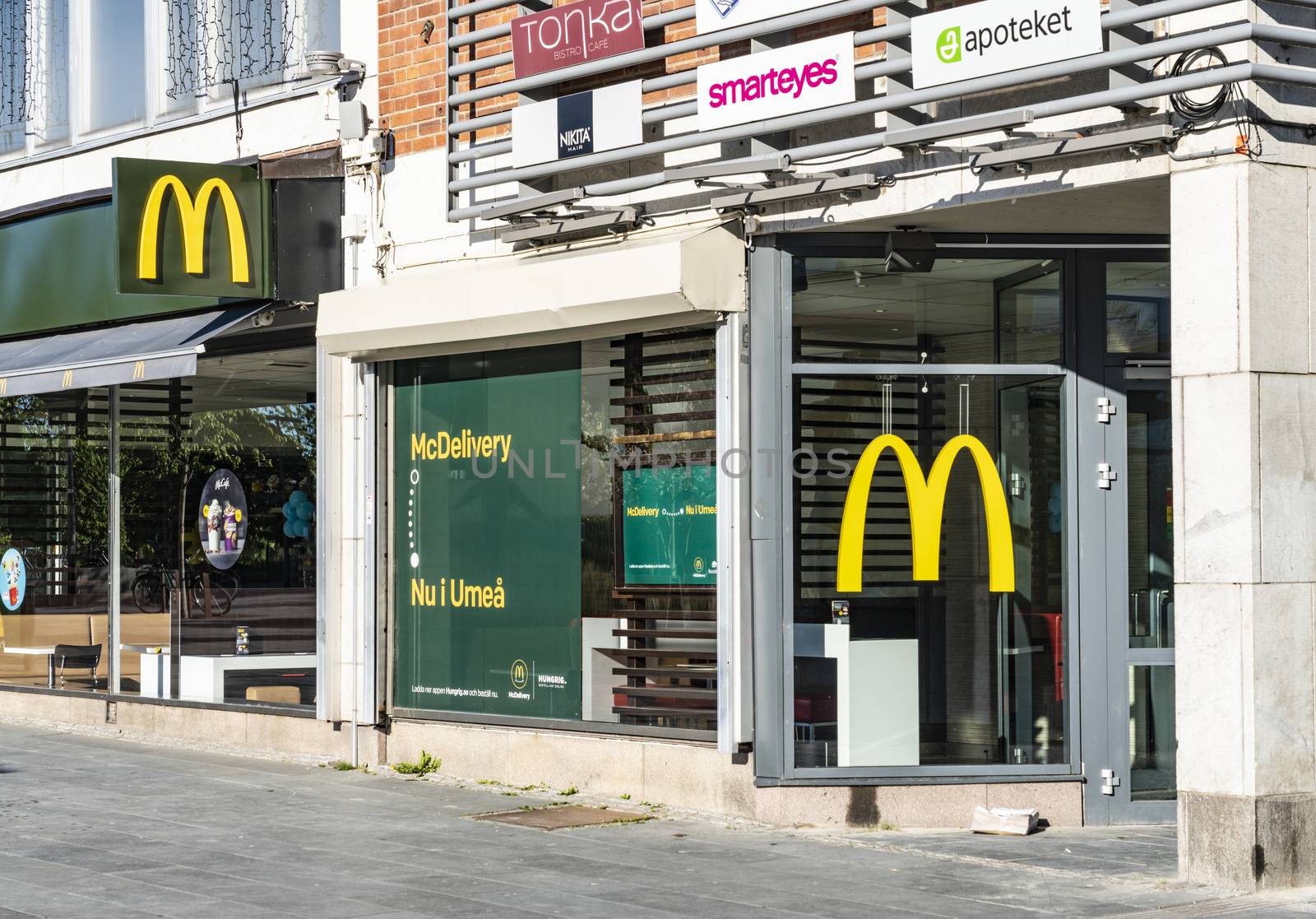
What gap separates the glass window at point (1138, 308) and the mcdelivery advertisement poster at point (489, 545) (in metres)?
3.40

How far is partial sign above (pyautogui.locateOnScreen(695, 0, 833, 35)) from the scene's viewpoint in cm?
954

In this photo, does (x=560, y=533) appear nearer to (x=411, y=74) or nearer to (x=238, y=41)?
(x=411, y=74)

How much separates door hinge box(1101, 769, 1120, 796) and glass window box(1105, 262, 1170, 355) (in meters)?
2.40

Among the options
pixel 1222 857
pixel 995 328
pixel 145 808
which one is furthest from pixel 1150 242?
pixel 145 808

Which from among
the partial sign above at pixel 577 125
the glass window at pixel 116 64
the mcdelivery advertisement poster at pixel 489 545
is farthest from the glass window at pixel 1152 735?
the glass window at pixel 116 64

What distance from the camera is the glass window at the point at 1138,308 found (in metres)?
9.98

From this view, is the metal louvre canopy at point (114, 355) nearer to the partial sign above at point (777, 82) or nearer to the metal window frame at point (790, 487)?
the partial sign above at point (777, 82)

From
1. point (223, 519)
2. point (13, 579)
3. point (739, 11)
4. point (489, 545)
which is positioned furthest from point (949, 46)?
point (13, 579)

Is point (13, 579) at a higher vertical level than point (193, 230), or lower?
lower

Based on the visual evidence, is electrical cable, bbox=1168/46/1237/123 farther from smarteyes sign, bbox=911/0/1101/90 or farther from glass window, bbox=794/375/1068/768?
glass window, bbox=794/375/1068/768

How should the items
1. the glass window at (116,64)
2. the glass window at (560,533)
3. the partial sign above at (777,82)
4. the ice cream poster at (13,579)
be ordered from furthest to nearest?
the ice cream poster at (13,579) → the glass window at (116,64) → the glass window at (560,533) → the partial sign above at (777,82)

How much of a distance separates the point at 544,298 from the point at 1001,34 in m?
3.49

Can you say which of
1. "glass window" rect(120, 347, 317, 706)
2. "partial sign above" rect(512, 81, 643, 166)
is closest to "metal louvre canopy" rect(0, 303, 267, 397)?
"glass window" rect(120, 347, 317, 706)

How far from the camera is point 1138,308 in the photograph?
10.0 m
